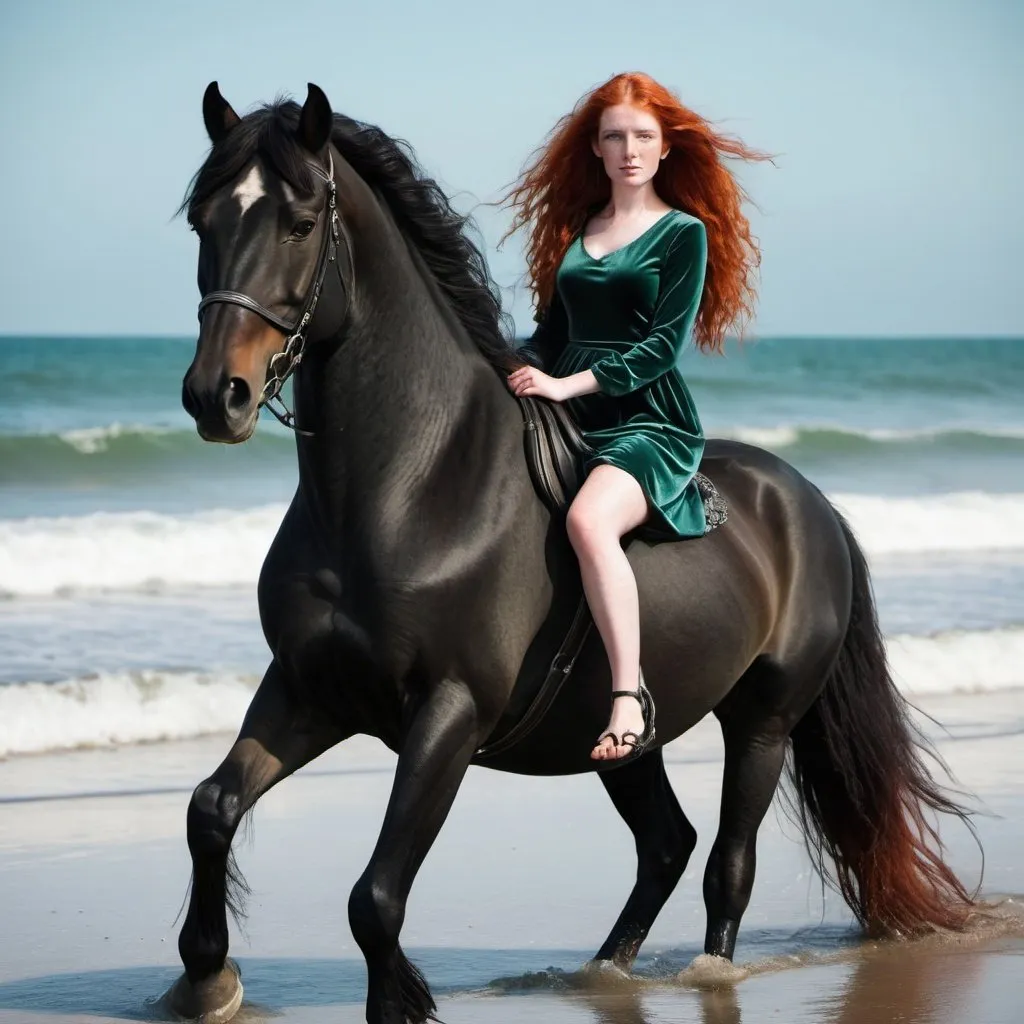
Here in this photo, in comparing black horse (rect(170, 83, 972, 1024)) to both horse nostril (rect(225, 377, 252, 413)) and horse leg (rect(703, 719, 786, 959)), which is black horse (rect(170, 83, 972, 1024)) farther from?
horse leg (rect(703, 719, 786, 959))

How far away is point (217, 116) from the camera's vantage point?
323 centimetres

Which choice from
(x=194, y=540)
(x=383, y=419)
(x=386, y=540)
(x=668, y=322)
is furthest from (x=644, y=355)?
(x=194, y=540)

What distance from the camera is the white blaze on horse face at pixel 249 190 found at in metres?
3.02

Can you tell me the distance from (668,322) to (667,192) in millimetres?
451

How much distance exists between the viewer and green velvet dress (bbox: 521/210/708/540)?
11.8ft

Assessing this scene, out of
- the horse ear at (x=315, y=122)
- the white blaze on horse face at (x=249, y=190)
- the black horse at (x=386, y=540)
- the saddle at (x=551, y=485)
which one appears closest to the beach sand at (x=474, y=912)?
the black horse at (x=386, y=540)

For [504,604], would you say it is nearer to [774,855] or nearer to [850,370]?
[774,855]

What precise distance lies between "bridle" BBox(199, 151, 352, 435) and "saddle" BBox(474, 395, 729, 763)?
54 centimetres

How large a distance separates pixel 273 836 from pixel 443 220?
2586 millimetres

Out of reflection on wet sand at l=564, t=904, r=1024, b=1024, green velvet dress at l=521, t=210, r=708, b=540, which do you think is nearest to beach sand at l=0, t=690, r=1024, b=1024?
reflection on wet sand at l=564, t=904, r=1024, b=1024

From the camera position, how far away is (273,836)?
5.42 meters

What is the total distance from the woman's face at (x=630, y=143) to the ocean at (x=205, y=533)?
1.56 ft

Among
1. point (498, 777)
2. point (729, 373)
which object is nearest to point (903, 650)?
point (498, 777)

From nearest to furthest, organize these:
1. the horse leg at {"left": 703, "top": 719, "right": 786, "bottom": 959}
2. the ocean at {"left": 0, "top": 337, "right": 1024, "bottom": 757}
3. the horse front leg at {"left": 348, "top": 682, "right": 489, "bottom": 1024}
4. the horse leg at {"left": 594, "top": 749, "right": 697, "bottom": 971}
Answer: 1. the horse front leg at {"left": 348, "top": 682, "right": 489, "bottom": 1024}
2. the horse leg at {"left": 703, "top": 719, "right": 786, "bottom": 959}
3. the horse leg at {"left": 594, "top": 749, "right": 697, "bottom": 971}
4. the ocean at {"left": 0, "top": 337, "right": 1024, "bottom": 757}
